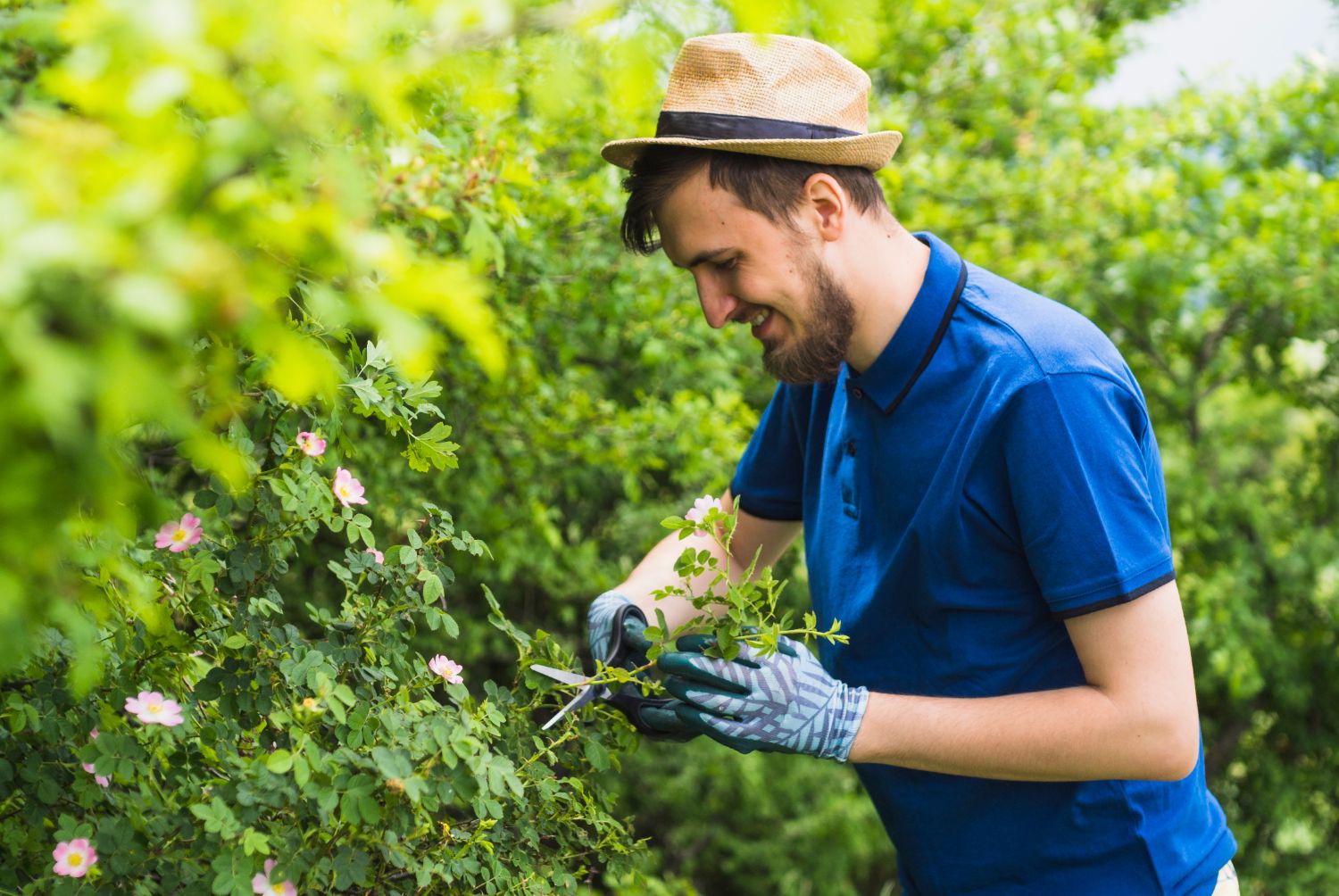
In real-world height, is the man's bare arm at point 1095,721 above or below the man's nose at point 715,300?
below

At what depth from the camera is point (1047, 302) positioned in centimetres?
195

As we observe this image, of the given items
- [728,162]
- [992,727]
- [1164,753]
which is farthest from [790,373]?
[1164,753]

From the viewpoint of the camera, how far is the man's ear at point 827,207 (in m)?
1.94

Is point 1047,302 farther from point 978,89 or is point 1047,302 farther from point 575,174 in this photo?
point 978,89

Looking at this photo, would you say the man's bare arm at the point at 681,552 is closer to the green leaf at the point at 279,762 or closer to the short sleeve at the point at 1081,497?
the short sleeve at the point at 1081,497

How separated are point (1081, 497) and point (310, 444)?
111 cm

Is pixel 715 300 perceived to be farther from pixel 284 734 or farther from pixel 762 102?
pixel 284 734

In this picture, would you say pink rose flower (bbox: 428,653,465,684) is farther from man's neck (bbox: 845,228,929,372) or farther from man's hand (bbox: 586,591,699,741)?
man's neck (bbox: 845,228,929,372)

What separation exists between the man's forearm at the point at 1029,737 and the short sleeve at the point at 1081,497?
0.15 m

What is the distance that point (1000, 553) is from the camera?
6.03ft

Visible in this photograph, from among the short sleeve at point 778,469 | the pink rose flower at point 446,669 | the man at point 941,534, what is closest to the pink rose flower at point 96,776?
the pink rose flower at point 446,669

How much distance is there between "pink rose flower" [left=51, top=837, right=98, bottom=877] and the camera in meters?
1.35

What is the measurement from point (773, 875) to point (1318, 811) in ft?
7.72

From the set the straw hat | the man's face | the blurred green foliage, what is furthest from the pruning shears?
the straw hat
